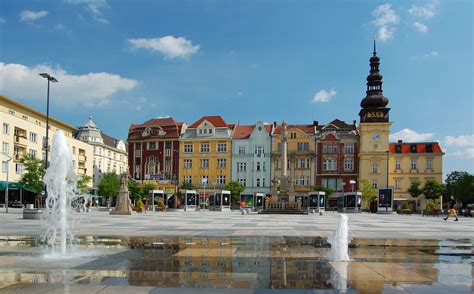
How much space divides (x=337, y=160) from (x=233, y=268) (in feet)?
261

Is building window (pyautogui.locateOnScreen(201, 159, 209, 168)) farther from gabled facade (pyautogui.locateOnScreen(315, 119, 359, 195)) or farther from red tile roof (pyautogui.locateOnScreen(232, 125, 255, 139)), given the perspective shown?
gabled facade (pyautogui.locateOnScreen(315, 119, 359, 195))

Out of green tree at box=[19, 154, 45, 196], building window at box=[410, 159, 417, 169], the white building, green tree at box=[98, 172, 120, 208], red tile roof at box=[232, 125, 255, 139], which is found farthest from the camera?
the white building

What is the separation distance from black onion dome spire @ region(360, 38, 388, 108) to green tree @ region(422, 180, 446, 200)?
16050mm

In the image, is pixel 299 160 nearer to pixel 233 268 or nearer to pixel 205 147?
pixel 205 147

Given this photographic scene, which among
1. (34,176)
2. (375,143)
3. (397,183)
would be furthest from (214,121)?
(34,176)

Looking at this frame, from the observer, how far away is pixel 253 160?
90125 mm

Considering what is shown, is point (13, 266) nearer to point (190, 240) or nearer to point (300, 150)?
point (190, 240)

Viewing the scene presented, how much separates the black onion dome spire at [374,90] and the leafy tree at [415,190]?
1527cm

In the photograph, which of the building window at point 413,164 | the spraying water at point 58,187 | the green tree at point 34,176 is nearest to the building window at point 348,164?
the building window at point 413,164

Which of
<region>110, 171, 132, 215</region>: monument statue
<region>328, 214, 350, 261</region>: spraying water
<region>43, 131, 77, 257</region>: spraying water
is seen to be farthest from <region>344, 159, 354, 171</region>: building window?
<region>43, 131, 77, 257</region>: spraying water

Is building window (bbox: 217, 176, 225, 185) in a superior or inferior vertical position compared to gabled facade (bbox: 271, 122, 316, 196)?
inferior

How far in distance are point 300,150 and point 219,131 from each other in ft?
52.9

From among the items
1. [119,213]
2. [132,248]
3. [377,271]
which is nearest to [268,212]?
[119,213]

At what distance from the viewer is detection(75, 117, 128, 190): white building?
Answer: 335 ft
